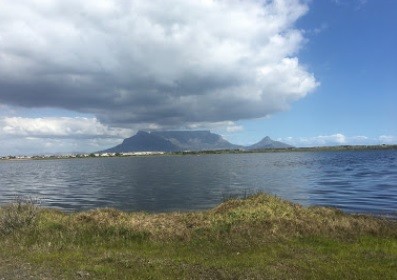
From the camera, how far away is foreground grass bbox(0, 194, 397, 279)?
1620 centimetres

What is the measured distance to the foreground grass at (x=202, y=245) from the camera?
16.2 m

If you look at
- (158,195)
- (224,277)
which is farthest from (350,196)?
(224,277)

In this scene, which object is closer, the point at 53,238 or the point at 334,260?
the point at 334,260

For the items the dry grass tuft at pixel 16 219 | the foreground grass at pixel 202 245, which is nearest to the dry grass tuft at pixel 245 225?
the foreground grass at pixel 202 245

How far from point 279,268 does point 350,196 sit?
4564cm

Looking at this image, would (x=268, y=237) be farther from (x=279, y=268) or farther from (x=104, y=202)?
(x=104, y=202)

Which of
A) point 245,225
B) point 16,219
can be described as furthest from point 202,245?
point 16,219

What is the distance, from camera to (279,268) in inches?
643

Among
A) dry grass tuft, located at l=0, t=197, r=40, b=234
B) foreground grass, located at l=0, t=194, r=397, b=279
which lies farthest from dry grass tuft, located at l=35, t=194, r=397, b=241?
dry grass tuft, located at l=0, t=197, r=40, b=234

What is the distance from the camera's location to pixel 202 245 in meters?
21.7

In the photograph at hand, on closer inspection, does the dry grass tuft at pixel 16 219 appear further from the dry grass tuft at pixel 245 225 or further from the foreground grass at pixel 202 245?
the dry grass tuft at pixel 245 225

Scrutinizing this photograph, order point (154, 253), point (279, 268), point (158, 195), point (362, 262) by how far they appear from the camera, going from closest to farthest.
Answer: point (279, 268), point (362, 262), point (154, 253), point (158, 195)

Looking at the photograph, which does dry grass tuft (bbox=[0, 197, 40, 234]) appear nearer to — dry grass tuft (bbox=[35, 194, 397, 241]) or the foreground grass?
the foreground grass

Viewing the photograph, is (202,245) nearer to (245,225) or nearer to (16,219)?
(245,225)
